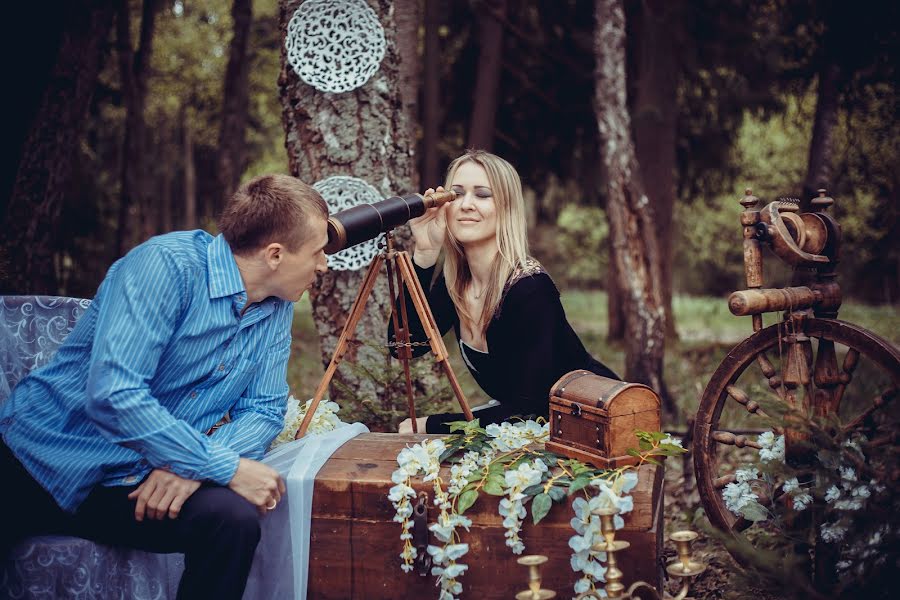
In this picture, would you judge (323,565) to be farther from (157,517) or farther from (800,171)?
(800,171)

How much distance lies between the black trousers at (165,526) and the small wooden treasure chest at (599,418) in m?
1.11

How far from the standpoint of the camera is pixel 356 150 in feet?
14.0

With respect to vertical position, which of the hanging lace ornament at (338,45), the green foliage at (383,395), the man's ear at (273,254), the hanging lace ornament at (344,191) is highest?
the hanging lace ornament at (338,45)

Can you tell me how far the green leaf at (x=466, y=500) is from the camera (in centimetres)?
259

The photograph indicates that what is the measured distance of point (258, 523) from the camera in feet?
8.20

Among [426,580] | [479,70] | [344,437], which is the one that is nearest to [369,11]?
[344,437]

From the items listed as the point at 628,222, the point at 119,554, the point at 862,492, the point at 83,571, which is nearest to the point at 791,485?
the point at 862,492

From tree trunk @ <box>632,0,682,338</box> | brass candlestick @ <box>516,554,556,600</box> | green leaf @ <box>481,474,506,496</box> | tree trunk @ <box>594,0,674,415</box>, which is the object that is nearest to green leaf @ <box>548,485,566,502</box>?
green leaf @ <box>481,474,506,496</box>

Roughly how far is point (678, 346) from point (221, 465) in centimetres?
870

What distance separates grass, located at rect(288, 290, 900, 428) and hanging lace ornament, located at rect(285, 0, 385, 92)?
6.09 feet

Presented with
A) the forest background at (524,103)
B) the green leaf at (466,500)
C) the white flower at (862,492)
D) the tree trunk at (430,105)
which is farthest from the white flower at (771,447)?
the tree trunk at (430,105)

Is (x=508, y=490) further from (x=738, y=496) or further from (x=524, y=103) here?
(x=524, y=103)

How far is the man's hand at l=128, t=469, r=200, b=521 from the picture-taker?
2455 mm

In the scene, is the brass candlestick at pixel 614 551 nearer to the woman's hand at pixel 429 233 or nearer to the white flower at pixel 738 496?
the white flower at pixel 738 496
